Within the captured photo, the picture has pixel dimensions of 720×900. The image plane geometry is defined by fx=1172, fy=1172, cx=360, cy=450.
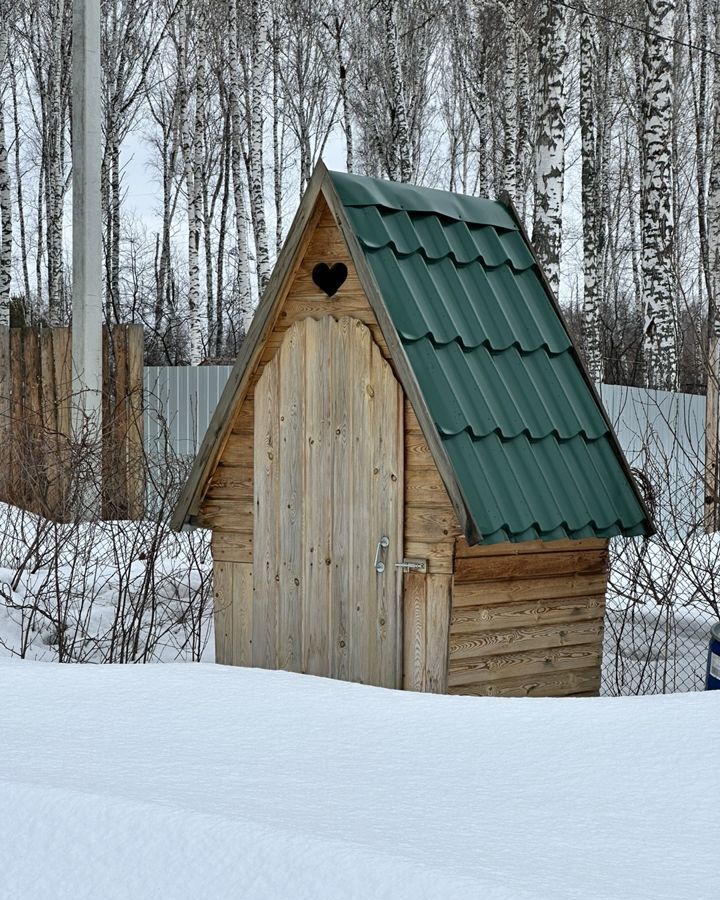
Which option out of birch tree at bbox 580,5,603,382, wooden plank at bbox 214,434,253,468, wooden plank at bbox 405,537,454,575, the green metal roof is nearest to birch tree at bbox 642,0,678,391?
birch tree at bbox 580,5,603,382

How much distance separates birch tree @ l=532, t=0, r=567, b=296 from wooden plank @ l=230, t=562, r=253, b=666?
A: 7.35 m

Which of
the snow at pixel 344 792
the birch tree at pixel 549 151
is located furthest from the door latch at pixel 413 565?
the birch tree at pixel 549 151

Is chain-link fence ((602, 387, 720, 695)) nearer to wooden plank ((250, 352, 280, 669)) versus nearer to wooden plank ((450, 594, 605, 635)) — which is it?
wooden plank ((450, 594, 605, 635))

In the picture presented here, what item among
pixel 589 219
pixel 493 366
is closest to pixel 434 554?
pixel 493 366

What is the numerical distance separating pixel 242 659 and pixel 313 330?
1838 millimetres

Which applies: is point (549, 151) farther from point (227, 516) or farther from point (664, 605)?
point (227, 516)

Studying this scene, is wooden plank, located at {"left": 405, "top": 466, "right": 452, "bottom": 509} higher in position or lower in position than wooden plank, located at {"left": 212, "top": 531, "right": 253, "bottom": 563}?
higher

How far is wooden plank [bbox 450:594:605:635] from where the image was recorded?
221 inches

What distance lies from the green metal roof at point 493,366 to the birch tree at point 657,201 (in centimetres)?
734

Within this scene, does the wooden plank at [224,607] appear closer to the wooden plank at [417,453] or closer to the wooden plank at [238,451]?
the wooden plank at [238,451]

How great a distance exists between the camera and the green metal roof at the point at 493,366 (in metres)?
5.53

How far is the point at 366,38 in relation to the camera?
2739 centimetres

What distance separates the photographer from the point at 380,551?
5.75 meters

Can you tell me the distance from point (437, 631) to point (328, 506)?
87 cm
